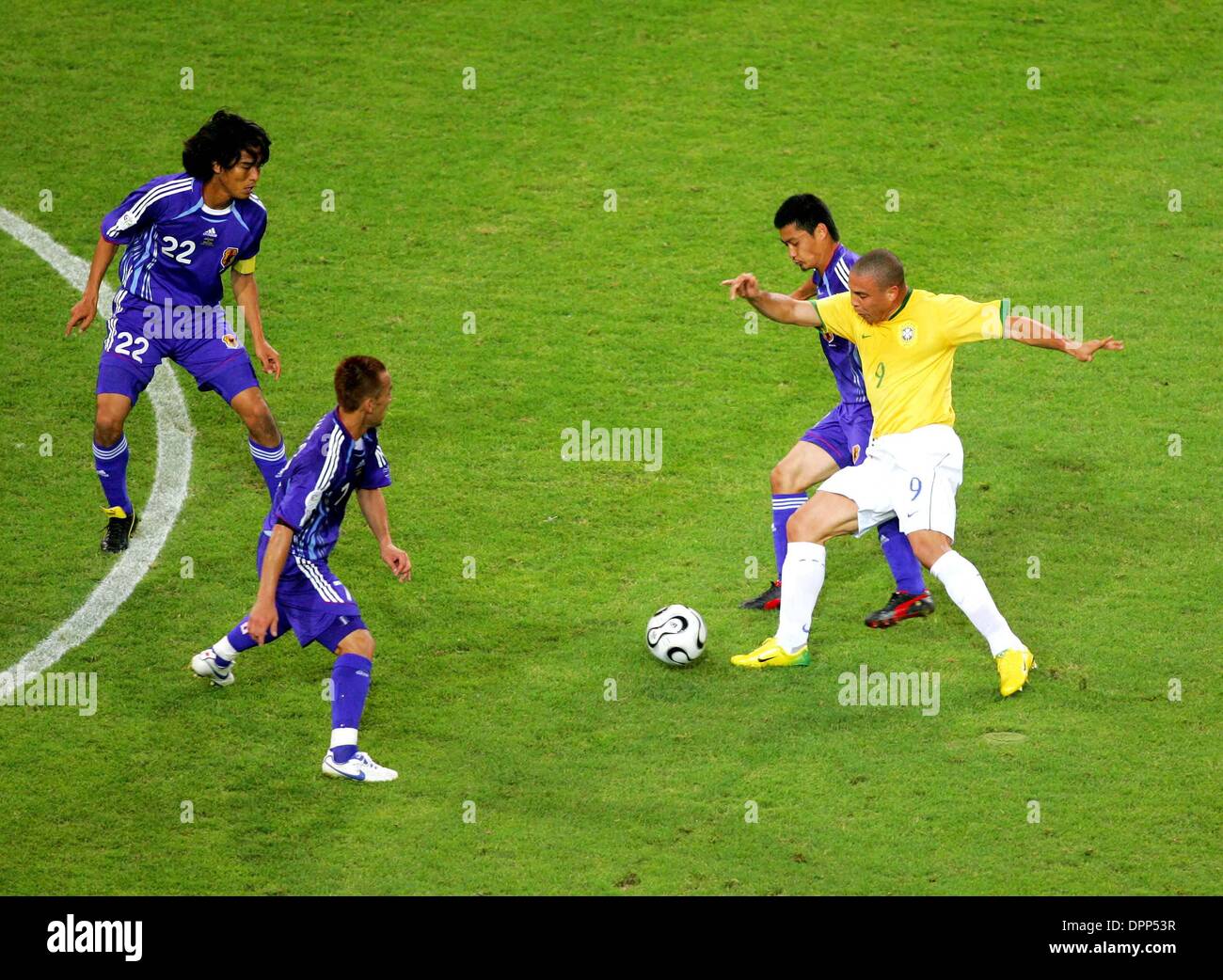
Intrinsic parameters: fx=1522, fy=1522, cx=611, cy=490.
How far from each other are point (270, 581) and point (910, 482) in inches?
129

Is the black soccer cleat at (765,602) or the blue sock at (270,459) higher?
the blue sock at (270,459)

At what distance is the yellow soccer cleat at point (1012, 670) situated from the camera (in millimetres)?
7855

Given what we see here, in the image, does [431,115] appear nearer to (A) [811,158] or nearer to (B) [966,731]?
(A) [811,158]

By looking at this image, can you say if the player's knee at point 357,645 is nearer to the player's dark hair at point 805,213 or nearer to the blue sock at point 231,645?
the blue sock at point 231,645

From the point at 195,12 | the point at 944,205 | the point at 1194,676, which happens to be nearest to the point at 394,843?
the point at 1194,676

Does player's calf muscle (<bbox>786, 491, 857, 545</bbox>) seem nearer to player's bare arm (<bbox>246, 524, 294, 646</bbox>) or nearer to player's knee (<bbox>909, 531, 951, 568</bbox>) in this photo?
player's knee (<bbox>909, 531, 951, 568</bbox>)

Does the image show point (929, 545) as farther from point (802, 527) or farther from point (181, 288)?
point (181, 288)

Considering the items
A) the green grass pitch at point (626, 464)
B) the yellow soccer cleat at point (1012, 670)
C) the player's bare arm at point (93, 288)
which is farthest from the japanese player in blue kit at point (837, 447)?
the player's bare arm at point (93, 288)

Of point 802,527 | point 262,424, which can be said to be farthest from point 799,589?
point 262,424

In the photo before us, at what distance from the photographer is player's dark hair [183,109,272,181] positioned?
858cm

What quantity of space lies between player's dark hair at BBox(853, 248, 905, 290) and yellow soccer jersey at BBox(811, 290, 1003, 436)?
0.20 m

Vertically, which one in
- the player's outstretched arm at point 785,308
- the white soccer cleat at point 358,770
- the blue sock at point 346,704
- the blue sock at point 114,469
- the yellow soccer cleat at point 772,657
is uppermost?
the player's outstretched arm at point 785,308

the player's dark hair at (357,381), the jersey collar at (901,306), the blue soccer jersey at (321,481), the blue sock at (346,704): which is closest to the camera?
the player's dark hair at (357,381)

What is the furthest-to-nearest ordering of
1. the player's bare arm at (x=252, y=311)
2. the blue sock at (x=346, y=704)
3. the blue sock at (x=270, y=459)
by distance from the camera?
the blue sock at (x=270, y=459)
the player's bare arm at (x=252, y=311)
the blue sock at (x=346, y=704)
